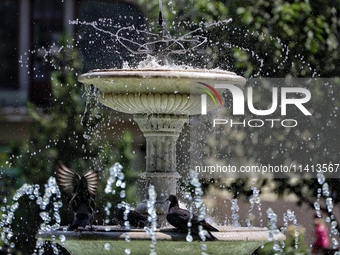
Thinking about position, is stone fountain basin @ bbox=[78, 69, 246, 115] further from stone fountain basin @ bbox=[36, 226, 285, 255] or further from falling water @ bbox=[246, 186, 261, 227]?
falling water @ bbox=[246, 186, 261, 227]

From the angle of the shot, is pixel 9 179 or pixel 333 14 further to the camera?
pixel 9 179

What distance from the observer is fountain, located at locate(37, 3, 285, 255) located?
3893mm

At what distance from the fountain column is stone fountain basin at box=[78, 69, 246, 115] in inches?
2.5

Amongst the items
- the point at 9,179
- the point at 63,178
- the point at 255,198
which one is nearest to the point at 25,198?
the point at 9,179

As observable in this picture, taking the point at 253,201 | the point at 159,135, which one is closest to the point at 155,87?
the point at 159,135

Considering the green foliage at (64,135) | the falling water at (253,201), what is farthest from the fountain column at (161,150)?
the green foliage at (64,135)

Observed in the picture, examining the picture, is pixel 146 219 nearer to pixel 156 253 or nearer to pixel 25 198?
pixel 156 253

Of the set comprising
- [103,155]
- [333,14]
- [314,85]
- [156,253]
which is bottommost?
[156,253]

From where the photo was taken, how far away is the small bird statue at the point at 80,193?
13.4ft

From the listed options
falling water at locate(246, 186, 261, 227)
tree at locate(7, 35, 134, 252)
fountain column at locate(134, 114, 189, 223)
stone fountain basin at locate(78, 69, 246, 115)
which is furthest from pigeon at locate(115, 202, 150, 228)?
tree at locate(7, 35, 134, 252)

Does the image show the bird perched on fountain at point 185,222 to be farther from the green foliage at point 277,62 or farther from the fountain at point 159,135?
the green foliage at point 277,62

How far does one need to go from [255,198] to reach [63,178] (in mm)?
3450

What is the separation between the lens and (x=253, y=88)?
719cm

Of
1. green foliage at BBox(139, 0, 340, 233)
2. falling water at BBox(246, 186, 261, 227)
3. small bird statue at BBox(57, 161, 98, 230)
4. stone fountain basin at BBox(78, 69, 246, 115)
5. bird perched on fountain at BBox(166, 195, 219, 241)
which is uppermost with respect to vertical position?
green foliage at BBox(139, 0, 340, 233)
